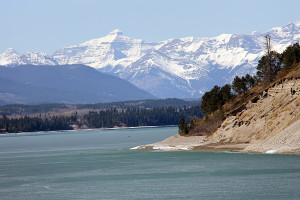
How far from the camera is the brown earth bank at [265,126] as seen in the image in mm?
88938

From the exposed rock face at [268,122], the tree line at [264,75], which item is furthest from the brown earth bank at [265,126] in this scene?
the tree line at [264,75]

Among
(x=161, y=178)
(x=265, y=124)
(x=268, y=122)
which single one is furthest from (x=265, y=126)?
(x=161, y=178)

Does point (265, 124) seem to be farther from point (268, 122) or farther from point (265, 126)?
point (268, 122)

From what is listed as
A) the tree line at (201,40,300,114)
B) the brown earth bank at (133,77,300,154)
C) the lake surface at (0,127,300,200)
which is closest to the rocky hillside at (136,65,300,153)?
the brown earth bank at (133,77,300,154)

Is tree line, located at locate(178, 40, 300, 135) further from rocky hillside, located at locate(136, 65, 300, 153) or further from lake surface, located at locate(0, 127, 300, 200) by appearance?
lake surface, located at locate(0, 127, 300, 200)

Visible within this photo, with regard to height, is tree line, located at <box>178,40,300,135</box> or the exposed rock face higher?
tree line, located at <box>178,40,300,135</box>

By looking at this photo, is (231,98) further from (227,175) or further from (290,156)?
(227,175)

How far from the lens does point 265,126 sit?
99188 mm

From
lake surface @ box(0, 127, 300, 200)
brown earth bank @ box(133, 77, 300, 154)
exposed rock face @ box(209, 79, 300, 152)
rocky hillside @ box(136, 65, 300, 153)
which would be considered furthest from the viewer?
exposed rock face @ box(209, 79, 300, 152)

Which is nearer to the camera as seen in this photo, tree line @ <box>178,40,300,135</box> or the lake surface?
the lake surface

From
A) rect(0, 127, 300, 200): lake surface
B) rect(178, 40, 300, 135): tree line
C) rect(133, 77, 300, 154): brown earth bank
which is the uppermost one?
rect(178, 40, 300, 135): tree line

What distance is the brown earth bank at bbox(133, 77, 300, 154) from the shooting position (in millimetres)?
88938

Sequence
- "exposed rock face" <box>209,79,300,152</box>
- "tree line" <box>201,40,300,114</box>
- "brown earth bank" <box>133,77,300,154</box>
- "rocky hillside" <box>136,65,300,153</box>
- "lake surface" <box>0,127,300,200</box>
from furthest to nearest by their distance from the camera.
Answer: "tree line" <box>201,40,300,114</box>
"exposed rock face" <box>209,79,300,152</box>
"rocky hillside" <box>136,65,300,153</box>
"brown earth bank" <box>133,77,300,154</box>
"lake surface" <box>0,127,300,200</box>

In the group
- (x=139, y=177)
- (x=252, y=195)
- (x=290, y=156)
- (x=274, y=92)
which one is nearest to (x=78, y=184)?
(x=139, y=177)
